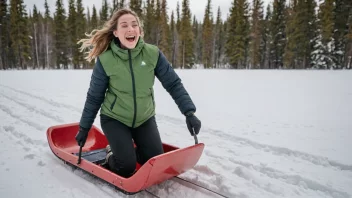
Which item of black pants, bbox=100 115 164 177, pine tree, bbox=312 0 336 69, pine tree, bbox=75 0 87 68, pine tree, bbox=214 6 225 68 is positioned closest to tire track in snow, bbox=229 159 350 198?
black pants, bbox=100 115 164 177

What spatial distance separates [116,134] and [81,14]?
1903 inches

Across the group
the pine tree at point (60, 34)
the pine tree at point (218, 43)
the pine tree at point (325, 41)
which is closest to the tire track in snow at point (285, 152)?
the pine tree at point (325, 41)

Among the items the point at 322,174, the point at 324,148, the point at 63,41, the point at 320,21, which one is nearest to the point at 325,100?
the point at 324,148

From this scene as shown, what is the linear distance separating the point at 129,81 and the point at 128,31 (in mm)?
→ 580

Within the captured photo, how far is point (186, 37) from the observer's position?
151 ft

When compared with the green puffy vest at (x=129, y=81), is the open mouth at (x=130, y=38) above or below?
above

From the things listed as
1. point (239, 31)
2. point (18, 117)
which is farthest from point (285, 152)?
point (239, 31)

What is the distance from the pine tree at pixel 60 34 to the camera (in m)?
42.4

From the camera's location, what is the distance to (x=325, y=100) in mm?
9984

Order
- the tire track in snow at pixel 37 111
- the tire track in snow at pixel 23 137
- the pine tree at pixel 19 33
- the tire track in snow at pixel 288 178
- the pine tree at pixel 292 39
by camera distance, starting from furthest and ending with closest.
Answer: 1. the pine tree at pixel 19 33
2. the pine tree at pixel 292 39
3. the tire track in snow at pixel 37 111
4. the tire track in snow at pixel 23 137
5. the tire track in snow at pixel 288 178

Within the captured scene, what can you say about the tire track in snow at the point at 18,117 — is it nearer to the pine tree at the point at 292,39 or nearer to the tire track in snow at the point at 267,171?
the tire track in snow at the point at 267,171

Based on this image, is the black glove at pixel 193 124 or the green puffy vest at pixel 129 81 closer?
the green puffy vest at pixel 129 81

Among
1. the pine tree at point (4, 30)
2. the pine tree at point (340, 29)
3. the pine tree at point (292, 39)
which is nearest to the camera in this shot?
the pine tree at point (340, 29)

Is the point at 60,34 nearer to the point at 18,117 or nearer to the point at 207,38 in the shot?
the point at 207,38
